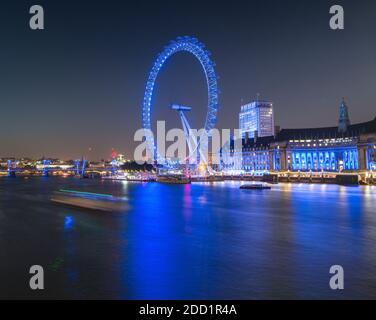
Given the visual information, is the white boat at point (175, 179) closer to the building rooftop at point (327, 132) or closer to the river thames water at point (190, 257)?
the building rooftop at point (327, 132)

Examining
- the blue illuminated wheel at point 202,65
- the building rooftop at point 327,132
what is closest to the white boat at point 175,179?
the blue illuminated wheel at point 202,65

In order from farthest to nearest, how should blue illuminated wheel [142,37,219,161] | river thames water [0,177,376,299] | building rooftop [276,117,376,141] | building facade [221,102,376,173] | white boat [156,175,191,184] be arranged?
building rooftop [276,117,376,141] → building facade [221,102,376,173] → white boat [156,175,191,184] → blue illuminated wheel [142,37,219,161] → river thames water [0,177,376,299]

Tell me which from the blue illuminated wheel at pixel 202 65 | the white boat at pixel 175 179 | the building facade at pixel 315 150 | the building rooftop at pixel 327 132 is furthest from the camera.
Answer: the building rooftop at pixel 327 132

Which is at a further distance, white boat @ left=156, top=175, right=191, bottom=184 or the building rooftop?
the building rooftop

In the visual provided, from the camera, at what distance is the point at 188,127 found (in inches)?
3716

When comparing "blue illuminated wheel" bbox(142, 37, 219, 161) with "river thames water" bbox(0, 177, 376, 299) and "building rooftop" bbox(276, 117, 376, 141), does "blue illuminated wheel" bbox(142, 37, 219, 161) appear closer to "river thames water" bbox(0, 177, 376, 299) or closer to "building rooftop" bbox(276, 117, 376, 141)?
"river thames water" bbox(0, 177, 376, 299)

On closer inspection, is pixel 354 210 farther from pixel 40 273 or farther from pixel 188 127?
pixel 188 127

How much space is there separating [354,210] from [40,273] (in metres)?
29.3

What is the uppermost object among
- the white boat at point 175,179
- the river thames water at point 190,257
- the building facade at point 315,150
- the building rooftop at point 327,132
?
the building rooftop at point 327,132

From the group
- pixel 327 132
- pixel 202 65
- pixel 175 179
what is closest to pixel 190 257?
pixel 202 65

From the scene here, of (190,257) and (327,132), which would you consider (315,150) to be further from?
(190,257)

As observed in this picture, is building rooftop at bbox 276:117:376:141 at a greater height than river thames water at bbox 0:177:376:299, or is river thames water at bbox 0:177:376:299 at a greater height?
building rooftop at bbox 276:117:376:141

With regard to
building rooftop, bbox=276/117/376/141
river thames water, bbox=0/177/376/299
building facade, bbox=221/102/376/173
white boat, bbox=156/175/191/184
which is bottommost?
river thames water, bbox=0/177/376/299

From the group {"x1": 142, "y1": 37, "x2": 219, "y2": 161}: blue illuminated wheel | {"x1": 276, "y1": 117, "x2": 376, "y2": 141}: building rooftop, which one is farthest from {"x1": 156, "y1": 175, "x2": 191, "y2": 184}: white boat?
{"x1": 276, "y1": 117, "x2": 376, "y2": 141}: building rooftop
